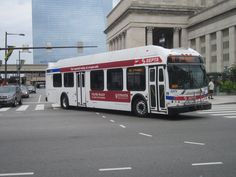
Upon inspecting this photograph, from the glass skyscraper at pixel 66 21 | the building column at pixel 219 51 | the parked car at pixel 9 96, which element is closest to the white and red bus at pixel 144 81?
the parked car at pixel 9 96

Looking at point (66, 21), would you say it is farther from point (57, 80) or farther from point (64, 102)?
point (64, 102)

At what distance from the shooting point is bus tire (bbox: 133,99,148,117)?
52.9ft

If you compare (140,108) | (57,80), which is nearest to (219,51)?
(57,80)

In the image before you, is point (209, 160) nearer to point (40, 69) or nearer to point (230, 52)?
point (230, 52)

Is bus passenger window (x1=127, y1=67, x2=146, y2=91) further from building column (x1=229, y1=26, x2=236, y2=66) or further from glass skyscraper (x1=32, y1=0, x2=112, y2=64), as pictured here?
building column (x1=229, y1=26, x2=236, y2=66)

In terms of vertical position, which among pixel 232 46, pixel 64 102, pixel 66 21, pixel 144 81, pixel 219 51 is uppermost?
pixel 66 21

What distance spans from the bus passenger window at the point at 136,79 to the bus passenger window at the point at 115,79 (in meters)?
0.64

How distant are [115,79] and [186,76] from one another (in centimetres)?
406

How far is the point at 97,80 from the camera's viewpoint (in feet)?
63.9

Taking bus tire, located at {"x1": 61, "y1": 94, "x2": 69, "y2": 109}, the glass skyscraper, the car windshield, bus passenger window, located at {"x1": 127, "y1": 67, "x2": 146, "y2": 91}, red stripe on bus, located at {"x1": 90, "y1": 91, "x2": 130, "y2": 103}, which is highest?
the glass skyscraper

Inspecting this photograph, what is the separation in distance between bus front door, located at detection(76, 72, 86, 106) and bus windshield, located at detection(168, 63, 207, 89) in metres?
7.01

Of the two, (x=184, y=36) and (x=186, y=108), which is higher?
(x=184, y=36)

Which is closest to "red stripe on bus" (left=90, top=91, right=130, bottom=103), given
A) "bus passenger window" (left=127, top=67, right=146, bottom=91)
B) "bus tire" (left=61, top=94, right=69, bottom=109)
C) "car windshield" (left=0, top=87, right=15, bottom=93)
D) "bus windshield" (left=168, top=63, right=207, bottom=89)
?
"bus passenger window" (left=127, top=67, right=146, bottom=91)

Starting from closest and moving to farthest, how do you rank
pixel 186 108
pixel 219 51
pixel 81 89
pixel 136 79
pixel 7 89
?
pixel 186 108, pixel 136 79, pixel 81 89, pixel 7 89, pixel 219 51
